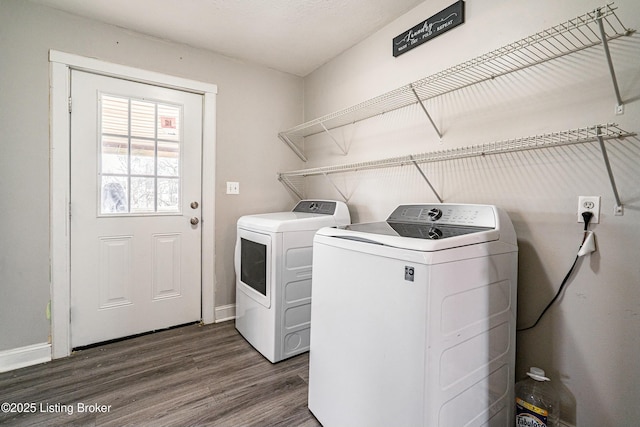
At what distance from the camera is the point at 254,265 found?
210cm

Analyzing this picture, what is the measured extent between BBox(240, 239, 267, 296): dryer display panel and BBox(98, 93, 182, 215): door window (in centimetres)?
72

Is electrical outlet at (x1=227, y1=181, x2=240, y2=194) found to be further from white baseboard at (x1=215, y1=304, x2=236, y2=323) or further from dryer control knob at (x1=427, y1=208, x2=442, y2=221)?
dryer control knob at (x1=427, y1=208, x2=442, y2=221)

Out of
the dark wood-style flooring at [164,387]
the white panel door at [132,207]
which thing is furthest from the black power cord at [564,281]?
the white panel door at [132,207]

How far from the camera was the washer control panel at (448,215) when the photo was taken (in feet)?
4.20

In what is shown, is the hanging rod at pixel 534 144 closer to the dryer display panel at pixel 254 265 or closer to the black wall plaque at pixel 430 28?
the black wall plaque at pixel 430 28

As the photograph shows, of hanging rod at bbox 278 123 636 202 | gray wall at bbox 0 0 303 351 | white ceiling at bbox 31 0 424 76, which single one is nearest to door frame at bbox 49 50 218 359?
gray wall at bbox 0 0 303 351

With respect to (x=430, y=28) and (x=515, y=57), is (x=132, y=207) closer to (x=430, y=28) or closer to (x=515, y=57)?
(x=430, y=28)

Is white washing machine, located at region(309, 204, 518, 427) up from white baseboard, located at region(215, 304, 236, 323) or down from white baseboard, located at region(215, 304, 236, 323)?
up

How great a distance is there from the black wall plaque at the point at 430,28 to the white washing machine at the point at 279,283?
1.23 meters

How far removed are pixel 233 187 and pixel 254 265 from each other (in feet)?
2.81

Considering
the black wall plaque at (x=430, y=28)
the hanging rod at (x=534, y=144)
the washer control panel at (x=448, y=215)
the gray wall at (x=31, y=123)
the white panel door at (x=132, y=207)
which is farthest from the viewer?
the white panel door at (x=132, y=207)

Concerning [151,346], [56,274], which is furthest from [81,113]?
[151,346]

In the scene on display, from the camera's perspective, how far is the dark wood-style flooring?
142 cm

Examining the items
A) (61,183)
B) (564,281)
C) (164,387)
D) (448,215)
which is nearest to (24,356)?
(164,387)
